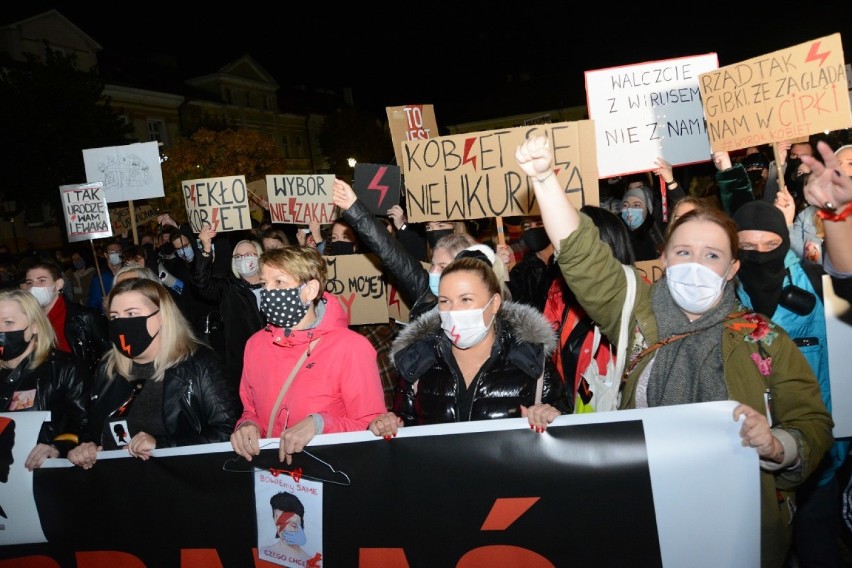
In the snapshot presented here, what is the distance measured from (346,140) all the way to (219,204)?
48.2 metres

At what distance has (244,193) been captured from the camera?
23.1 feet

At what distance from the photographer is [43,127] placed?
76.2 feet

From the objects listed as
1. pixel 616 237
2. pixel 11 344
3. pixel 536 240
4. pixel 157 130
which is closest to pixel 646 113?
pixel 536 240

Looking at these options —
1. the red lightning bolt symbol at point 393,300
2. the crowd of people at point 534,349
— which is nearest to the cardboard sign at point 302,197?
the red lightning bolt symbol at point 393,300

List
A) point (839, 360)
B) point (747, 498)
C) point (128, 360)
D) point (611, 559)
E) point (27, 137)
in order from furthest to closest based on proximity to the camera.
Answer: point (27, 137)
point (128, 360)
point (839, 360)
point (611, 559)
point (747, 498)

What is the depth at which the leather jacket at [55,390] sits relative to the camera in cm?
351

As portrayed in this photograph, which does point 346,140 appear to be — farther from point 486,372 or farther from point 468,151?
point 486,372

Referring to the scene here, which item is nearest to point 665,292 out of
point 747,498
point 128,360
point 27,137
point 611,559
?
point 747,498

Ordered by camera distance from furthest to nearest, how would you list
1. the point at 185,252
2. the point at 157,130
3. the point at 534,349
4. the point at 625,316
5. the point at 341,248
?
the point at 157,130 → the point at 185,252 → the point at 341,248 → the point at 534,349 → the point at 625,316

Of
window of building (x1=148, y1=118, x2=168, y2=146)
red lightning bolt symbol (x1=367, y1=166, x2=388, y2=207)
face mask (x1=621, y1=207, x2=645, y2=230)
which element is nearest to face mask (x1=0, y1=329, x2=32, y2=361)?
red lightning bolt symbol (x1=367, y1=166, x2=388, y2=207)

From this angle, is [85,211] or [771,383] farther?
[85,211]

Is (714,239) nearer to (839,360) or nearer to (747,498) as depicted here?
(747,498)

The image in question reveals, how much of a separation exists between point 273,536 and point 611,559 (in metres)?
1.39

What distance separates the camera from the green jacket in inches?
88.9
